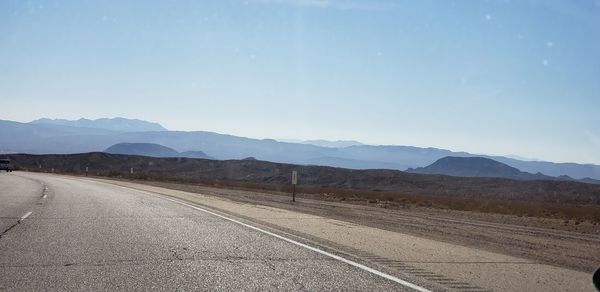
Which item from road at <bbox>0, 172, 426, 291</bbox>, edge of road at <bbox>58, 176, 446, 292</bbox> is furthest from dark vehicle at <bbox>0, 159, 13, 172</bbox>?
edge of road at <bbox>58, 176, 446, 292</bbox>

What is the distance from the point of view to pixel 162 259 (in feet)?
27.4

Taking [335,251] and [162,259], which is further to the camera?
[335,251]

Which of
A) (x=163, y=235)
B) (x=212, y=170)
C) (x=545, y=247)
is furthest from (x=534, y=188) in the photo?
(x=163, y=235)

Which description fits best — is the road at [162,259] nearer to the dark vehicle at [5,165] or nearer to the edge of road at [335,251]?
the edge of road at [335,251]

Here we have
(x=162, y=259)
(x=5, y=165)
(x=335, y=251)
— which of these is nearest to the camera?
(x=162, y=259)

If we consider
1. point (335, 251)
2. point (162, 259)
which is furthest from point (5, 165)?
point (335, 251)

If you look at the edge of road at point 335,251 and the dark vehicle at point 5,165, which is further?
the dark vehicle at point 5,165

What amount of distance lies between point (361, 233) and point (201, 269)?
20.6 feet

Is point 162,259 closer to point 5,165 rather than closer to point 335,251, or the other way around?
point 335,251

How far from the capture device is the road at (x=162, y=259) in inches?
265

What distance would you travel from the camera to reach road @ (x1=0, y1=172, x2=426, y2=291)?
6.74 metres

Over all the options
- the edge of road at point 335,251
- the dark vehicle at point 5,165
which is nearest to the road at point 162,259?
the edge of road at point 335,251

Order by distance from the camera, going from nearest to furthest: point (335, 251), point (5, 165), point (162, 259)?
point (162, 259), point (335, 251), point (5, 165)

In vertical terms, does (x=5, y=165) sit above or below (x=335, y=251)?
above
